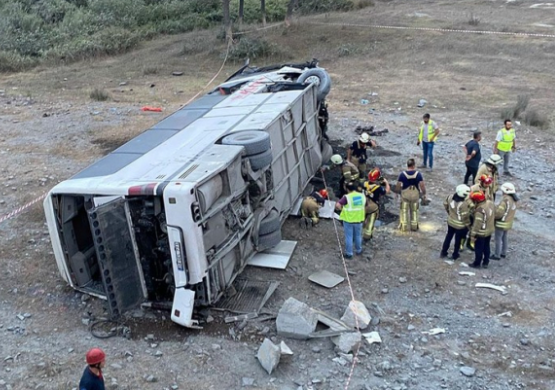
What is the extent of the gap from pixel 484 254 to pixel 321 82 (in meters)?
4.57

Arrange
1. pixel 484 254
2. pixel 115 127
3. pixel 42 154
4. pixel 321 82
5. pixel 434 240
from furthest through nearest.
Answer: pixel 115 127 < pixel 42 154 < pixel 321 82 < pixel 434 240 < pixel 484 254

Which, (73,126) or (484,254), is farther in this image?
(73,126)

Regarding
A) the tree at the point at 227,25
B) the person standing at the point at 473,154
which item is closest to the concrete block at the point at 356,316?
the person standing at the point at 473,154

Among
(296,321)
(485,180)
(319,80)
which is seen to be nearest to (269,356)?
(296,321)

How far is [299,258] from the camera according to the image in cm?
861

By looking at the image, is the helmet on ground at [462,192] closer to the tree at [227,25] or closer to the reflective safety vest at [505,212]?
the reflective safety vest at [505,212]

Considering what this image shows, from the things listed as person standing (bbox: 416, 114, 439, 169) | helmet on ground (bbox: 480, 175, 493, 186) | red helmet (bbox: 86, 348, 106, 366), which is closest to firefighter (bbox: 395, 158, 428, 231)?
helmet on ground (bbox: 480, 175, 493, 186)

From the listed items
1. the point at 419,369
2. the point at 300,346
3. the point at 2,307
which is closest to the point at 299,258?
the point at 300,346

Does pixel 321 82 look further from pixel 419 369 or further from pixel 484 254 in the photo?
pixel 419 369

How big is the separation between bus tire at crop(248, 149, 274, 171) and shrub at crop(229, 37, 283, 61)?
14397mm

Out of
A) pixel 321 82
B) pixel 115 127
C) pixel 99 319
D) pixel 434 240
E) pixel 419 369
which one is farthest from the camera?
pixel 115 127

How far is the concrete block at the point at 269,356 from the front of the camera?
6262 mm

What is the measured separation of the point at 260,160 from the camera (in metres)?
7.82

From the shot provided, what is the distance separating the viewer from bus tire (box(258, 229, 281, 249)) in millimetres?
8266
